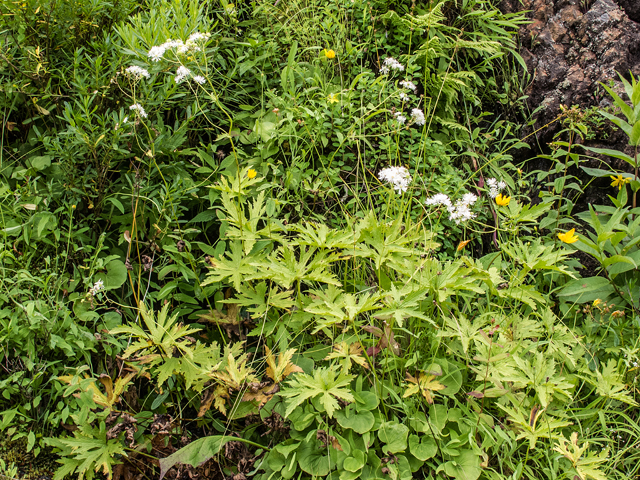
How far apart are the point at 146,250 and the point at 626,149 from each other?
2907mm

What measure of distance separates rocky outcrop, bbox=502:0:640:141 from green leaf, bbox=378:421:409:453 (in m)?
2.31

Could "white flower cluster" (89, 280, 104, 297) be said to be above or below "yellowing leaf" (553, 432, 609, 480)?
above

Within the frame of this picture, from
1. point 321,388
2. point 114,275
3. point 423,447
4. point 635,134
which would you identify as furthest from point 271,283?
point 635,134

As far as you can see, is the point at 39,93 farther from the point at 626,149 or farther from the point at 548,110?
the point at 626,149

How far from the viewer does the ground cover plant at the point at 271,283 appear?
1703 mm

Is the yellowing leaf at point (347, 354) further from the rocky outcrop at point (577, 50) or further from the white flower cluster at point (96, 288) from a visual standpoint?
the rocky outcrop at point (577, 50)

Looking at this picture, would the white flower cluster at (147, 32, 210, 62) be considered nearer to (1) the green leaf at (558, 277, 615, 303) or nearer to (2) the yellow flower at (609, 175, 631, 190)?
(1) the green leaf at (558, 277, 615, 303)

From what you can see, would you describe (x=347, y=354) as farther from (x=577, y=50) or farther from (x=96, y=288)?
(x=577, y=50)

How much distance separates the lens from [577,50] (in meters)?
3.07

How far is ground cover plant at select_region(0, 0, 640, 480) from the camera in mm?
1703

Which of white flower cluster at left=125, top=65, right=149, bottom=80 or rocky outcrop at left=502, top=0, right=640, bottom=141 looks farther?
rocky outcrop at left=502, top=0, right=640, bottom=141

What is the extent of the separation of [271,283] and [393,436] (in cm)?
78

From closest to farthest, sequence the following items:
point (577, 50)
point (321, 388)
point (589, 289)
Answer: point (321, 388) < point (589, 289) < point (577, 50)

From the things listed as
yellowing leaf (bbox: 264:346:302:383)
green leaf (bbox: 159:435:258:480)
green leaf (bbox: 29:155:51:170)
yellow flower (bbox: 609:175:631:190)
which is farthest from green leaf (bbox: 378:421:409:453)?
green leaf (bbox: 29:155:51:170)
